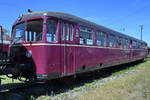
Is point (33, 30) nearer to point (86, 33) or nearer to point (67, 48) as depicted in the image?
point (67, 48)

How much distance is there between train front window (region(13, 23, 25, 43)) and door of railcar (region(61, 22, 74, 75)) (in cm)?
172

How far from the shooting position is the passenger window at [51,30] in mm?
5595

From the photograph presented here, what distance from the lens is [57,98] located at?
5215 millimetres

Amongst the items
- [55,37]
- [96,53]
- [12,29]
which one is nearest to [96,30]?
[96,53]

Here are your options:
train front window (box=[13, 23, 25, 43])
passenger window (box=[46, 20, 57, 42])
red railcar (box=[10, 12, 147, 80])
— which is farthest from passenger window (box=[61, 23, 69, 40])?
train front window (box=[13, 23, 25, 43])

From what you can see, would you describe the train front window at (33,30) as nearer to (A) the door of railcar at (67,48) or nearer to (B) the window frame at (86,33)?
(A) the door of railcar at (67,48)

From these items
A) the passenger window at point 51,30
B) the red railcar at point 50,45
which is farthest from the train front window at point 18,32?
the passenger window at point 51,30

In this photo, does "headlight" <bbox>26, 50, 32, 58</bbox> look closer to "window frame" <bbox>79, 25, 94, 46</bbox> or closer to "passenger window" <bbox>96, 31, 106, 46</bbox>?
"window frame" <bbox>79, 25, 94, 46</bbox>

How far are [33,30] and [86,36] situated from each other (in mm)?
2718

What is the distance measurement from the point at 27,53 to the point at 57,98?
6.60ft

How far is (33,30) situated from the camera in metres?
6.09

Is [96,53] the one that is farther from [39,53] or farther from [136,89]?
[39,53]

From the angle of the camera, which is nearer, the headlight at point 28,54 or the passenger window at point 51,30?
the headlight at point 28,54

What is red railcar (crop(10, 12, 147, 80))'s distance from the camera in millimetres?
5359
